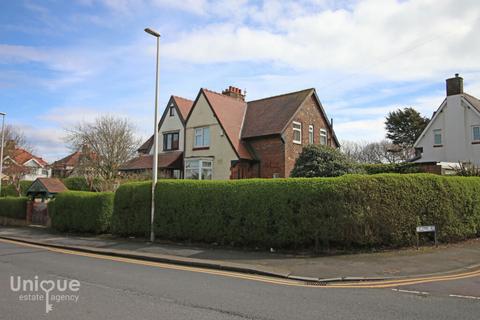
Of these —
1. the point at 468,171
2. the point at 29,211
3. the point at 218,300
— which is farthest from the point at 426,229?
the point at 29,211

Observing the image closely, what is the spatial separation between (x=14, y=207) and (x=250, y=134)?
59.4ft

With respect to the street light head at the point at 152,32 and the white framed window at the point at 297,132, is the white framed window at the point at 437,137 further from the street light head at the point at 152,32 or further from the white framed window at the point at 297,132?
the street light head at the point at 152,32

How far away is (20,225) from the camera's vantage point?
25922 millimetres

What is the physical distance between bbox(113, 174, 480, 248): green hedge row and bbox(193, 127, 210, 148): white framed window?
13794 millimetres

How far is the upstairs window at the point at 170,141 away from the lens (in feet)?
107

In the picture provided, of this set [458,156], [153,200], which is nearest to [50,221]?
[153,200]

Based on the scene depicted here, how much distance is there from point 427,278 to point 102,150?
3004cm

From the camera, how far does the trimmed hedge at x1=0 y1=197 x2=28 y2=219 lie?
86.1 feet

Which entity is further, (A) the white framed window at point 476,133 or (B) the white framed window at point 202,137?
(A) the white framed window at point 476,133

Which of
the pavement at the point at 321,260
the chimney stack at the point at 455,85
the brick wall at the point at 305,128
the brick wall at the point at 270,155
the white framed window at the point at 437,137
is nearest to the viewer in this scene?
the pavement at the point at 321,260

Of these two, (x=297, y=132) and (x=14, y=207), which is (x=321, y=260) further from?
(x=14, y=207)

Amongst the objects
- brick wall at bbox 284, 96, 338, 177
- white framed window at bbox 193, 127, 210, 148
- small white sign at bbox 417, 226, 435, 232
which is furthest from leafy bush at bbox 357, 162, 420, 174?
white framed window at bbox 193, 127, 210, 148

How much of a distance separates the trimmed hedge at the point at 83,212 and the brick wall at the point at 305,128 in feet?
41.0

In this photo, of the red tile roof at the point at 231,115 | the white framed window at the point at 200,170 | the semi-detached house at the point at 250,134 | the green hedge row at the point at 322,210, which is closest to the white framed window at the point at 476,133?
the semi-detached house at the point at 250,134
